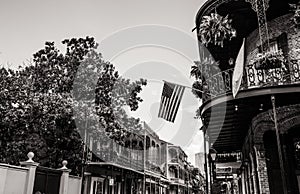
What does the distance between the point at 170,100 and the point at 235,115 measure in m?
2.24

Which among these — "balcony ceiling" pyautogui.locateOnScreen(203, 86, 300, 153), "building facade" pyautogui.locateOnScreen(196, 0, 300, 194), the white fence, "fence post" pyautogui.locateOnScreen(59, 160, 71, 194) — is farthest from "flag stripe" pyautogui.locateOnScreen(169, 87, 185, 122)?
"fence post" pyautogui.locateOnScreen(59, 160, 71, 194)

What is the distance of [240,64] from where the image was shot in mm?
6711

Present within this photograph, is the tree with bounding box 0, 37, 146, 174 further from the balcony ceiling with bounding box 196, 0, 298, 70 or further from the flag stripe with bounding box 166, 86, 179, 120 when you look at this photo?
the balcony ceiling with bounding box 196, 0, 298, 70

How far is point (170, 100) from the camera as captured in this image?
9477 millimetres

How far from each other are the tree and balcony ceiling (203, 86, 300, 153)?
5502mm

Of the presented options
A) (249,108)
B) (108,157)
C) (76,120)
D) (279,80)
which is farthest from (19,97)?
(279,80)

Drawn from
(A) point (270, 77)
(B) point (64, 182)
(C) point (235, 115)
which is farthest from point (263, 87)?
(B) point (64, 182)

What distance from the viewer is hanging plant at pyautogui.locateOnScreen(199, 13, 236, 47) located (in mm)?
9938

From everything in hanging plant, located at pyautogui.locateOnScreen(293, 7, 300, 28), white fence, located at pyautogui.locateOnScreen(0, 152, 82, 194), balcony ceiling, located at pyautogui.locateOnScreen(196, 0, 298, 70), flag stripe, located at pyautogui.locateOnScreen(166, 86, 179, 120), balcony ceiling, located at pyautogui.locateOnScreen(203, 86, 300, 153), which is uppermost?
balcony ceiling, located at pyautogui.locateOnScreen(196, 0, 298, 70)

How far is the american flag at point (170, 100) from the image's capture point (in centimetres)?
943

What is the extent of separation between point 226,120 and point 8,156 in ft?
37.3

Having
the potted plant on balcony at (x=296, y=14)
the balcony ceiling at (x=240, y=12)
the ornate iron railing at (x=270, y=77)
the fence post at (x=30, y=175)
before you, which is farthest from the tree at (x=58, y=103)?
the potted plant on balcony at (x=296, y=14)

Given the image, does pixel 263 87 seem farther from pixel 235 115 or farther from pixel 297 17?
pixel 297 17

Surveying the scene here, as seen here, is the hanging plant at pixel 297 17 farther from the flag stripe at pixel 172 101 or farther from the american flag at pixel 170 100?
the flag stripe at pixel 172 101
